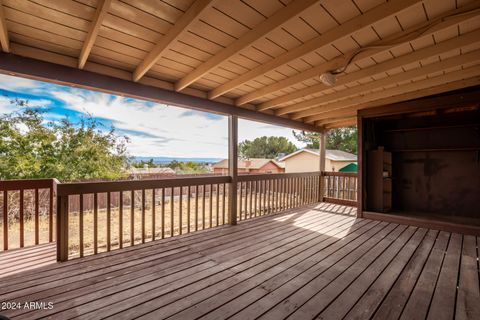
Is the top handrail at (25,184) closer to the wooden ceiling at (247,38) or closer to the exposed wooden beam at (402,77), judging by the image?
the wooden ceiling at (247,38)

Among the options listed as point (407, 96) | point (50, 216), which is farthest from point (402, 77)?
point (50, 216)

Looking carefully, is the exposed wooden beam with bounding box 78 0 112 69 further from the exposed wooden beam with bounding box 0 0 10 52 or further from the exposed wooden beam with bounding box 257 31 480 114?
the exposed wooden beam with bounding box 257 31 480 114

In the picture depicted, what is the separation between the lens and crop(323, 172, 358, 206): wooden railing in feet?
18.8

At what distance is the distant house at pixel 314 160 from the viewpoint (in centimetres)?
1234

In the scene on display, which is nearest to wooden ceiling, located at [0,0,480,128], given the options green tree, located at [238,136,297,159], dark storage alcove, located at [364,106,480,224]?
dark storage alcove, located at [364,106,480,224]

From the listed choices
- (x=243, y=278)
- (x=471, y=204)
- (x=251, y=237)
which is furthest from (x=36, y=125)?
(x=471, y=204)

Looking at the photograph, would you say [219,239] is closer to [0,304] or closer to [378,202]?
[0,304]

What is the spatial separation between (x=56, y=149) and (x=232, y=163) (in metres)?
4.89

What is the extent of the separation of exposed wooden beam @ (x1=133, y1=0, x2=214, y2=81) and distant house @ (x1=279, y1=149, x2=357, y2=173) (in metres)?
11.2

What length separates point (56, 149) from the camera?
571 cm

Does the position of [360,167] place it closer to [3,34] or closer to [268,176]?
[268,176]

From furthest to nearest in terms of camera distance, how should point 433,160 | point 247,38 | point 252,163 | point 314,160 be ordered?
point 314,160
point 252,163
point 433,160
point 247,38

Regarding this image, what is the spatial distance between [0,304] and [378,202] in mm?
5404

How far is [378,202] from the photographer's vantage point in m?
4.50
